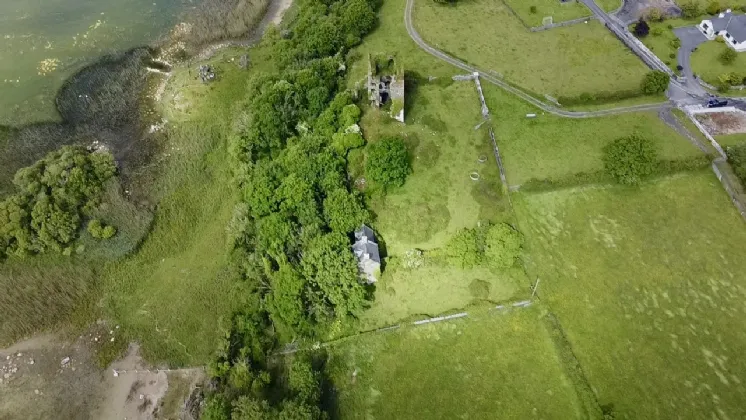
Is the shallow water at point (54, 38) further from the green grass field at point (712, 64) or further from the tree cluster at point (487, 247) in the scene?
the green grass field at point (712, 64)

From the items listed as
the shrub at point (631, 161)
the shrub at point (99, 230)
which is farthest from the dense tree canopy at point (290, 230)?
the shrub at point (631, 161)

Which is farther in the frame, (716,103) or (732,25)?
(732,25)

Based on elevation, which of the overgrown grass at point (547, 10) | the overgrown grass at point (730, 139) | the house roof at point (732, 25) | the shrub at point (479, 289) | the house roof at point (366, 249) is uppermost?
the overgrown grass at point (547, 10)

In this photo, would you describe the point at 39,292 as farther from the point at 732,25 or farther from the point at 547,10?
the point at 732,25

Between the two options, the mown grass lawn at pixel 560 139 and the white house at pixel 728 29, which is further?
the white house at pixel 728 29

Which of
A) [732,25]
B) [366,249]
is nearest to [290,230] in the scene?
[366,249]

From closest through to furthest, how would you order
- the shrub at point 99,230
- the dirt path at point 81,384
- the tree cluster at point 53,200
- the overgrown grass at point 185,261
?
the dirt path at point 81,384 → the overgrown grass at point 185,261 → the tree cluster at point 53,200 → the shrub at point 99,230

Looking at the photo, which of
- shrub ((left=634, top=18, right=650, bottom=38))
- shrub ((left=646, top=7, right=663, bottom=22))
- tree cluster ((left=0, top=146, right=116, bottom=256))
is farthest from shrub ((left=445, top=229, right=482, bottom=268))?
shrub ((left=646, top=7, right=663, bottom=22))
